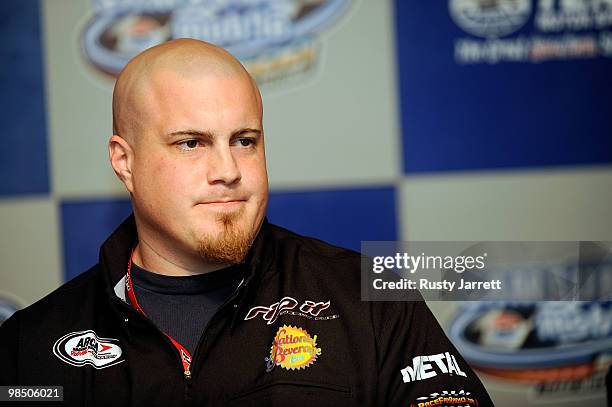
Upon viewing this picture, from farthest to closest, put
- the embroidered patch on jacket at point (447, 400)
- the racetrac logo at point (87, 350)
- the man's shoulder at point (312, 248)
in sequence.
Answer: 1. the man's shoulder at point (312, 248)
2. the racetrac logo at point (87, 350)
3. the embroidered patch on jacket at point (447, 400)

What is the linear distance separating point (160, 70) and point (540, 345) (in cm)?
136

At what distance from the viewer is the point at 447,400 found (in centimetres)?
132

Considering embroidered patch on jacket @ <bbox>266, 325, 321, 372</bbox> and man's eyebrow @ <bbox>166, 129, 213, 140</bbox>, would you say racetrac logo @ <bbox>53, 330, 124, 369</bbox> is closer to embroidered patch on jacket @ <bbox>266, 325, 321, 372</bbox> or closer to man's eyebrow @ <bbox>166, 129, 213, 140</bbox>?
embroidered patch on jacket @ <bbox>266, 325, 321, 372</bbox>

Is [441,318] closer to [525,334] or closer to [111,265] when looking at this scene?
[525,334]

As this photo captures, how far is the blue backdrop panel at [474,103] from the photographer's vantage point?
2129mm

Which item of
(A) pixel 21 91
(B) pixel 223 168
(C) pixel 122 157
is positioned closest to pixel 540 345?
(B) pixel 223 168

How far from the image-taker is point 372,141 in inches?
84.0

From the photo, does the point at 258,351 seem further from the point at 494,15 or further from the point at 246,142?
the point at 494,15

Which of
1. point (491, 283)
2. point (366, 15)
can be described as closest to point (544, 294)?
point (491, 283)

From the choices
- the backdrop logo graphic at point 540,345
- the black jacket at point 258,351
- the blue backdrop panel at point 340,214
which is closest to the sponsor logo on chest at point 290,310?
the black jacket at point 258,351

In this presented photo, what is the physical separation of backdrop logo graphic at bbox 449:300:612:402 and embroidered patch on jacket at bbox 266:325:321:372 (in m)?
0.82

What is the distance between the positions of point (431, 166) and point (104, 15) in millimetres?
1053

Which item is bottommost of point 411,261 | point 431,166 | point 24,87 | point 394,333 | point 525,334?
point 525,334

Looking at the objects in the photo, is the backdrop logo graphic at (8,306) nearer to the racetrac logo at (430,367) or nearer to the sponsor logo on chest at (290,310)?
the sponsor logo on chest at (290,310)
